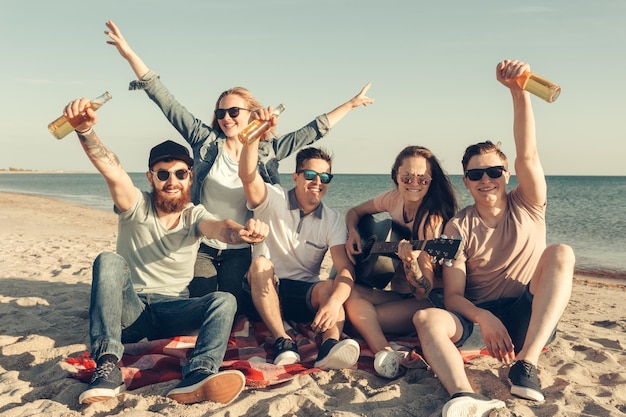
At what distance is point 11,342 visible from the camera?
15.1 ft

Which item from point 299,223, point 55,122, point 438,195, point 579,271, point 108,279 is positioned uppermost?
point 55,122

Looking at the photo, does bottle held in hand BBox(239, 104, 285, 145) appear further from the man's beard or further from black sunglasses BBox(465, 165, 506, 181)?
black sunglasses BBox(465, 165, 506, 181)

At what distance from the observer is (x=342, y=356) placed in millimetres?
3955

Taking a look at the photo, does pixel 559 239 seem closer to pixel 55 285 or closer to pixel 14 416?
pixel 55 285

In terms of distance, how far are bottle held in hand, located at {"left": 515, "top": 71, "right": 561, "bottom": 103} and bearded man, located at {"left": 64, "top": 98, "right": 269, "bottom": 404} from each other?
6.79 feet

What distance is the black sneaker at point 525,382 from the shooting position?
352 cm

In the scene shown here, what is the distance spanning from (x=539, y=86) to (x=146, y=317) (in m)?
3.33

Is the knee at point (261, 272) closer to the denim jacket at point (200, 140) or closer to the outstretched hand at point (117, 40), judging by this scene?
the denim jacket at point (200, 140)

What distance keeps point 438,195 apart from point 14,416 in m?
3.48

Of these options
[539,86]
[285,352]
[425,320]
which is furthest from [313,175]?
[539,86]

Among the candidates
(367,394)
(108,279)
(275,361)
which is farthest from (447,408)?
(108,279)

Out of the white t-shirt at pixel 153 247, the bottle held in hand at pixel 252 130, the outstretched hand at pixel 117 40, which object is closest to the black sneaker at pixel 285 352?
the white t-shirt at pixel 153 247

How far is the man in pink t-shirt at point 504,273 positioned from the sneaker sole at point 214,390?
1301 millimetres

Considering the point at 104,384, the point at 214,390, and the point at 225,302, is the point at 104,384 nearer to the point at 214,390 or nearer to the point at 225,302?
the point at 214,390
